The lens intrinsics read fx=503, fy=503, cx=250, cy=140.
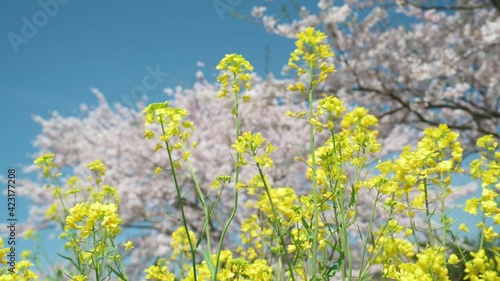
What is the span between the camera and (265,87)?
9.93 metres

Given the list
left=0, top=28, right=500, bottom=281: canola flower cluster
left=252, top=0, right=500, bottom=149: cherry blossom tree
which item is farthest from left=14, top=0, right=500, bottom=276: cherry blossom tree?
left=0, top=28, right=500, bottom=281: canola flower cluster

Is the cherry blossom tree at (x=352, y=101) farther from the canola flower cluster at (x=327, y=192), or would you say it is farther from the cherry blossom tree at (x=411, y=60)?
the canola flower cluster at (x=327, y=192)

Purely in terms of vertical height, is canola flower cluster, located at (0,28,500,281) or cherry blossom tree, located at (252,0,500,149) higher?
cherry blossom tree, located at (252,0,500,149)

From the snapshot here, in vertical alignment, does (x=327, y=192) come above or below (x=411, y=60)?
below

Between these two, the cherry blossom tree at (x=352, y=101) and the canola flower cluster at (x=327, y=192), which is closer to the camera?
the canola flower cluster at (x=327, y=192)

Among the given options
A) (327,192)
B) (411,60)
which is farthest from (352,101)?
(327,192)

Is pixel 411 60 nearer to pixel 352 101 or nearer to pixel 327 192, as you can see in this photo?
pixel 352 101

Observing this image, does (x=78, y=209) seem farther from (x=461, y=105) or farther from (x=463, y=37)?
(x=463, y=37)

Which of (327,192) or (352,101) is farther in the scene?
(352,101)

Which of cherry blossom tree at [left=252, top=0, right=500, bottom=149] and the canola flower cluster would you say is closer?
the canola flower cluster

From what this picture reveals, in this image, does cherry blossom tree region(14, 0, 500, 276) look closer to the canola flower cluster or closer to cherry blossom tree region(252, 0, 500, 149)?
cherry blossom tree region(252, 0, 500, 149)

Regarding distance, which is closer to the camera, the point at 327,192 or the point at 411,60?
the point at 327,192

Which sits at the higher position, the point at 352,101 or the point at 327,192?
the point at 352,101

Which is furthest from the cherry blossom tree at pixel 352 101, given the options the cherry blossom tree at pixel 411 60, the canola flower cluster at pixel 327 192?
the canola flower cluster at pixel 327 192
